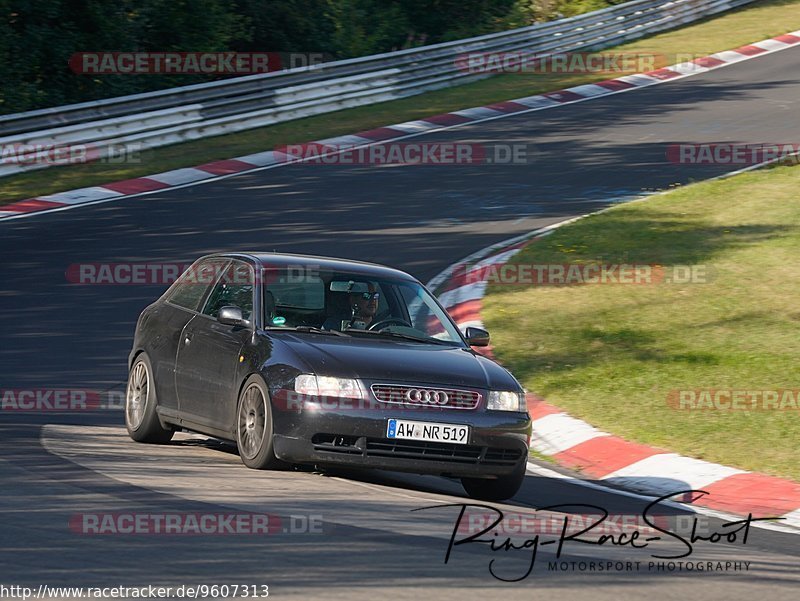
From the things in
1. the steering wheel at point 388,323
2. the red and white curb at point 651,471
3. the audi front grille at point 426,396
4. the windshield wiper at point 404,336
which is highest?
the steering wheel at point 388,323

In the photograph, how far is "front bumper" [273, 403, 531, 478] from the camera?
26.6 feet

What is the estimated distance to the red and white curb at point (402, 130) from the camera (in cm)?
2009

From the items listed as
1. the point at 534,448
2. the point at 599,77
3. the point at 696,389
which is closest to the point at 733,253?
the point at 696,389

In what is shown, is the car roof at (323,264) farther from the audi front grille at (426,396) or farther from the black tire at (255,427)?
the audi front grille at (426,396)

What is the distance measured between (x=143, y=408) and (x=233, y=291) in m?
1.12

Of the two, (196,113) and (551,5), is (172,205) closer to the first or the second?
(196,113)

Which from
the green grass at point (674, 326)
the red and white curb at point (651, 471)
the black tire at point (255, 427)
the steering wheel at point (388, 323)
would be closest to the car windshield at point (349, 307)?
the steering wheel at point (388, 323)

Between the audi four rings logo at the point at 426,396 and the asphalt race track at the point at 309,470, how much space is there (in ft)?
1.91

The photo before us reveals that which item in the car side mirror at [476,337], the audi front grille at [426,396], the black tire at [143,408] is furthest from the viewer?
the black tire at [143,408]

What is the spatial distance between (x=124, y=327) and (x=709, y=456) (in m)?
6.33

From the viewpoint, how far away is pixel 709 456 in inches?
389

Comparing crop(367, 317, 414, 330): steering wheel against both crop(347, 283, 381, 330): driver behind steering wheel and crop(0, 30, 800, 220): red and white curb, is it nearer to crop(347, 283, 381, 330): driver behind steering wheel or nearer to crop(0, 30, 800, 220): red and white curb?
crop(347, 283, 381, 330): driver behind steering wheel

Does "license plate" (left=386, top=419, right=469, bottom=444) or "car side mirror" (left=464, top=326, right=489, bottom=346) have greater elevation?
"car side mirror" (left=464, top=326, right=489, bottom=346)

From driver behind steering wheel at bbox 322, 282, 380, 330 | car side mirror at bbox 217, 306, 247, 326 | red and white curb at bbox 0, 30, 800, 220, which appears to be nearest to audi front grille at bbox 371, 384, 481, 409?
driver behind steering wheel at bbox 322, 282, 380, 330
